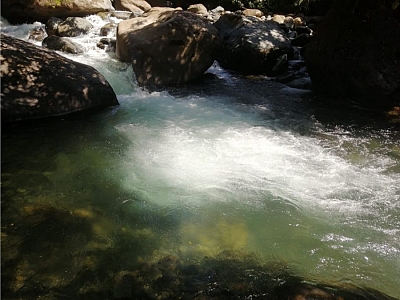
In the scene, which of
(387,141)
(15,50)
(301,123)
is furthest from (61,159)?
(387,141)

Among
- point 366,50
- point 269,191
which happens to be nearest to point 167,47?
point 366,50

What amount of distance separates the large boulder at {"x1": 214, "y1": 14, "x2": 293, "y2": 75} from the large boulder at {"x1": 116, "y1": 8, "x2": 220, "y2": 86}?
3.89ft

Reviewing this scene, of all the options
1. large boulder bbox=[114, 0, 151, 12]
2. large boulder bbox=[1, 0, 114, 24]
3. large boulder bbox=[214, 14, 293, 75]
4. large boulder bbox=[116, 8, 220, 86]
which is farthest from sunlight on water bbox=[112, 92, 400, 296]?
large boulder bbox=[114, 0, 151, 12]

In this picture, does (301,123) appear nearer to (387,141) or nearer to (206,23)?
(387,141)

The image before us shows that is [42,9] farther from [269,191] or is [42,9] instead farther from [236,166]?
[269,191]

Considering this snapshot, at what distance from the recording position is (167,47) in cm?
926

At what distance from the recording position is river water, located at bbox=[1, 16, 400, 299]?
3592mm

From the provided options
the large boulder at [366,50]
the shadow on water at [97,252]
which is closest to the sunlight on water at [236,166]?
the shadow on water at [97,252]

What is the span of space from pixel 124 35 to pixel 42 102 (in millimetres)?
3697

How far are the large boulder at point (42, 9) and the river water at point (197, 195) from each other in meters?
6.97

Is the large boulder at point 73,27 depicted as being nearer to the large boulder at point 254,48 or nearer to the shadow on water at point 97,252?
the large boulder at point 254,48

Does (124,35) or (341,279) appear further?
(124,35)

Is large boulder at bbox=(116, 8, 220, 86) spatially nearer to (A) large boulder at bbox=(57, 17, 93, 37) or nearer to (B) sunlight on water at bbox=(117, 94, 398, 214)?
(B) sunlight on water at bbox=(117, 94, 398, 214)

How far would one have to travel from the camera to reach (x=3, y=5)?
11961 mm
